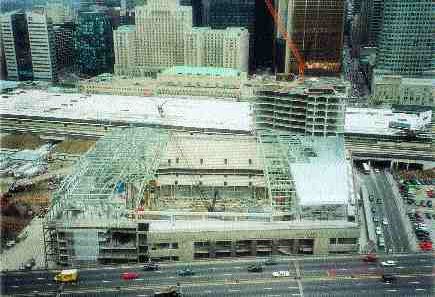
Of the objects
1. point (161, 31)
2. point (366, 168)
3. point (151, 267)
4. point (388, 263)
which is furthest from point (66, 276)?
point (161, 31)

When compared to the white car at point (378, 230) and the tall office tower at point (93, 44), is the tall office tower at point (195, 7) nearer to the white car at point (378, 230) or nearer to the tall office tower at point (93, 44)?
the tall office tower at point (93, 44)

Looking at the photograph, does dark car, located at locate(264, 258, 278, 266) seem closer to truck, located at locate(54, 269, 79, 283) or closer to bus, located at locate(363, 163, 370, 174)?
truck, located at locate(54, 269, 79, 283)

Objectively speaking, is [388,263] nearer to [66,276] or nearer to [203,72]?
[66,276]

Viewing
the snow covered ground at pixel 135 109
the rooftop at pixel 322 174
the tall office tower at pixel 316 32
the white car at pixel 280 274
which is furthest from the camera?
the tall office tower at pixel 316 32

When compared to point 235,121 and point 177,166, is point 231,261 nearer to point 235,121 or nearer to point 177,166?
point 177,166

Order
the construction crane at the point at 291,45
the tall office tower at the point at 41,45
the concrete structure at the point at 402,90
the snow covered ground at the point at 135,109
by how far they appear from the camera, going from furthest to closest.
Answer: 1. the tall office tower at the point at 41,45
2. the construction crane at the point at 291,45
3. the concrete structure at the point at 402,90
4. the snow covered ground at the point at 135,109

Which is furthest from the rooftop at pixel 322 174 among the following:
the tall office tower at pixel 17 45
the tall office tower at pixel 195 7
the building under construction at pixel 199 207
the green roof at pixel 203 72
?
the tall office tower at pixel 195 7

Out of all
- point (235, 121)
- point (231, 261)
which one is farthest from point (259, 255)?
point (235, 121)
